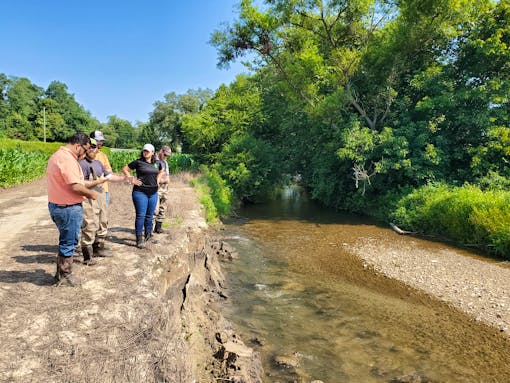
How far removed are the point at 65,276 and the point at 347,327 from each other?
485 cm

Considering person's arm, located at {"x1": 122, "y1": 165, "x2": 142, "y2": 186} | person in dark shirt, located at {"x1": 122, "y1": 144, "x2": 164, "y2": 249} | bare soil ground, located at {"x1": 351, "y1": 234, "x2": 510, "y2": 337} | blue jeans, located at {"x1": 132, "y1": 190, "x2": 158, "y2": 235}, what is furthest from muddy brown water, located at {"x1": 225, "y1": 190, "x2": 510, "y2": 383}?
person's arm, located at {"x1": 122, "y1": 165, "x2": 142, "y2": 186}

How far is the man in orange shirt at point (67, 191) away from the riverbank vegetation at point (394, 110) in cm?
1137

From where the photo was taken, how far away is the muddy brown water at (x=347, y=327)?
5.10m

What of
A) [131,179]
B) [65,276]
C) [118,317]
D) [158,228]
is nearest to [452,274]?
[158,228]

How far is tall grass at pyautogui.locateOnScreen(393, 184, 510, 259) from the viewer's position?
1070 centimetres

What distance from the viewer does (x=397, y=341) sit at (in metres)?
5.91

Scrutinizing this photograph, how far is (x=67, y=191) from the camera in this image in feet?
13.7

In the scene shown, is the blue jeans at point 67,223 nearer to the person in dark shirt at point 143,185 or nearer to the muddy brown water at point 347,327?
the person in dark shirt at point 143,185

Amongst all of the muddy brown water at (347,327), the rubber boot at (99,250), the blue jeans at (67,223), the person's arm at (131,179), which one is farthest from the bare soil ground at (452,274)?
the blue jeans at (67,223)

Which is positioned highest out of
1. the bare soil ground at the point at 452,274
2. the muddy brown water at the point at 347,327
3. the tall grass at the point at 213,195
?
the tall grass at the point at 213,195

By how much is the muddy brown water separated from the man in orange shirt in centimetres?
331

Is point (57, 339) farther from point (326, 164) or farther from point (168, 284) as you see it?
point (326, 164)

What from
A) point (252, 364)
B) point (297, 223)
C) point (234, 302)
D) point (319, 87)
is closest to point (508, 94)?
point (319, 87)

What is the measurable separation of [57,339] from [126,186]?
12.8m
